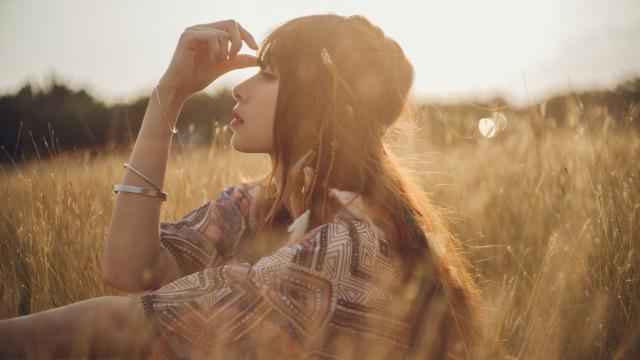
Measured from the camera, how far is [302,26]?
178 centimetres

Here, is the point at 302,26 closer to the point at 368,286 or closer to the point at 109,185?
the point at 368,286

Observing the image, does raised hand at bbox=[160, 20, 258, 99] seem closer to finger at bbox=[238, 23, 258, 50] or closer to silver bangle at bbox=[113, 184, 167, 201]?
finger at bbox=[238, 23, 258, 50]

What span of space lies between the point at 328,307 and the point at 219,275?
0.27m

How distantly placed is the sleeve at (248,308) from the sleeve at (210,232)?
0.63 m

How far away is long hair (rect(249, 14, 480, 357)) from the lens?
1.47 meters

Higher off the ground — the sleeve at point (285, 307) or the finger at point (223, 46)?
the finger at point (223, 46)

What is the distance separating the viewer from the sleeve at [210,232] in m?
1.82

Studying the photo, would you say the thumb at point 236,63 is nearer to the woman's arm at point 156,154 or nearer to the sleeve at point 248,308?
the woman's arm at point 156,154

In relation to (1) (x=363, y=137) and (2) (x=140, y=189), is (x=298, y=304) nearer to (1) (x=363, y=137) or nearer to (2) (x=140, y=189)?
(1) (x=363, y=137)

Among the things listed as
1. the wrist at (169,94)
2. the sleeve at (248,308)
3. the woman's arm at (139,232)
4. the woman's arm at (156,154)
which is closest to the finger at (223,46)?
the woman's arm at (156,154)

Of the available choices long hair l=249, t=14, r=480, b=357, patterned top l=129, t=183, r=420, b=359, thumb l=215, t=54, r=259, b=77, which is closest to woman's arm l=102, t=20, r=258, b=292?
thumb l=215, t=54, r=259, b=77

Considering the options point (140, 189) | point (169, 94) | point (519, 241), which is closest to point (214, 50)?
point (169, 94)

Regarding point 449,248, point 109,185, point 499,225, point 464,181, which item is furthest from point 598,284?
point 109,185

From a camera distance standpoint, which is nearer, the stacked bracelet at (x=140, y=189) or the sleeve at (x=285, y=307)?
the sleeve at (x=285, y=307)
